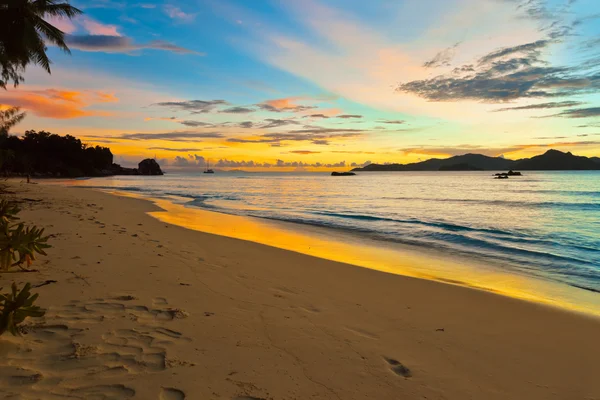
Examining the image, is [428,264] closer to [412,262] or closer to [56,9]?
[412,262]

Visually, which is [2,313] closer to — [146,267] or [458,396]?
[146,267]

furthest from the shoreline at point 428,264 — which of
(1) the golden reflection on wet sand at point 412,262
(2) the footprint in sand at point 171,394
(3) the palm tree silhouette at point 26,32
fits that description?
(3) the palm tree silhouette at point 26,32

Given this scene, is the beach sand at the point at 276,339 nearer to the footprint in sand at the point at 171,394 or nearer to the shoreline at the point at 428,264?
the footprint in sand at the point at 171,394

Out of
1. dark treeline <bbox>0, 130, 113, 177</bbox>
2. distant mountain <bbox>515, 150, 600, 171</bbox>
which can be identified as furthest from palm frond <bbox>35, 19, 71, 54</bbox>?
distant mountain <bbox>515, 150, 600, 171</bbox>

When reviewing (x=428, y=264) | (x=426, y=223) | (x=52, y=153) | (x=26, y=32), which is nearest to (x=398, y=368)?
(x=428, y=264)

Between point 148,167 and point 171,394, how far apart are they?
18683 centimetres

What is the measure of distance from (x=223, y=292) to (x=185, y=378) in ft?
8.53

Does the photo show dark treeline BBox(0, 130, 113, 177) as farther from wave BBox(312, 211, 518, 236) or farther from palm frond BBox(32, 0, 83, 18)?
wave BBox(312, 211, 518, 236)

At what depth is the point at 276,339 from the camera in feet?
13.1

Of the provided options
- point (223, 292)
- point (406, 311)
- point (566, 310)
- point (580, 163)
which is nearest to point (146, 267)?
point (223, 292)

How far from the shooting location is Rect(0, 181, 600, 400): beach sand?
3041 millimetres

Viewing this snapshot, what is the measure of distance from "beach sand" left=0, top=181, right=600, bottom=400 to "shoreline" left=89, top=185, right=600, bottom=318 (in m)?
1.14

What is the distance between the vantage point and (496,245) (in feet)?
41.1

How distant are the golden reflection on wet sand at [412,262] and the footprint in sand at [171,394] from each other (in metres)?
6.33
